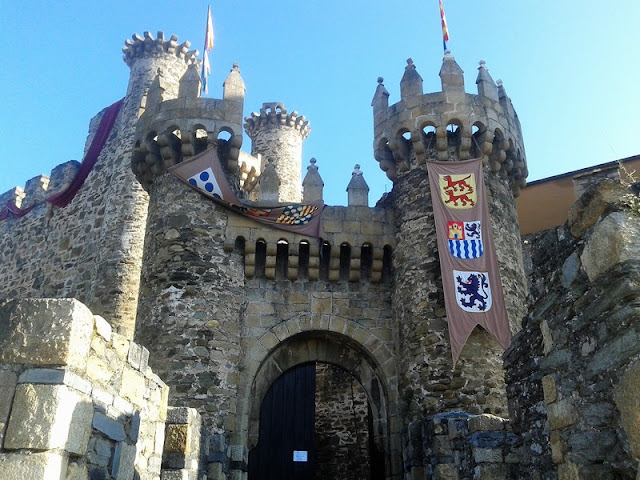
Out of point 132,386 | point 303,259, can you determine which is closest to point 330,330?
point 303,259

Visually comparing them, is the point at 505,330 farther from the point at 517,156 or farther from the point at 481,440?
the point at 517,156

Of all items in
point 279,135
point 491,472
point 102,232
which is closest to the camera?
point 491,472

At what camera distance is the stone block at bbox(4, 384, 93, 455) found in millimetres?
3289

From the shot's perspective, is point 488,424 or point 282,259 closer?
point 488,424

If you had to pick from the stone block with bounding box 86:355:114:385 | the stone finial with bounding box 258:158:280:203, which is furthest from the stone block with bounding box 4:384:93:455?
the stone finial with bounding box 258:158:280:203

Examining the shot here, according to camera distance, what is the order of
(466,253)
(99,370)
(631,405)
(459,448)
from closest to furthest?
(631,405) < (99,370) < (459,448) < (466,253)

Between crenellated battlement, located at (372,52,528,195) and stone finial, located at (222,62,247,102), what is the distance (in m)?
2.41

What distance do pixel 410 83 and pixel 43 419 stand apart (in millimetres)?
9012

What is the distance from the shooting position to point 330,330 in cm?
999

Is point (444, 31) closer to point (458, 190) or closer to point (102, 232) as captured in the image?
point (458, 190)

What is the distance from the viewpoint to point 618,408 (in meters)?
3.22

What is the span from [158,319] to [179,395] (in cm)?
122

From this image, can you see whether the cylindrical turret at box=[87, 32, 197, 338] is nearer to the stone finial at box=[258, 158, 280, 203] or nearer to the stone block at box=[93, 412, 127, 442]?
the stone finial at box=[258, 158, 280, 203]


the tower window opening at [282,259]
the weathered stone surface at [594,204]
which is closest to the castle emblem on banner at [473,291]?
the tower window opening at [282,259]
